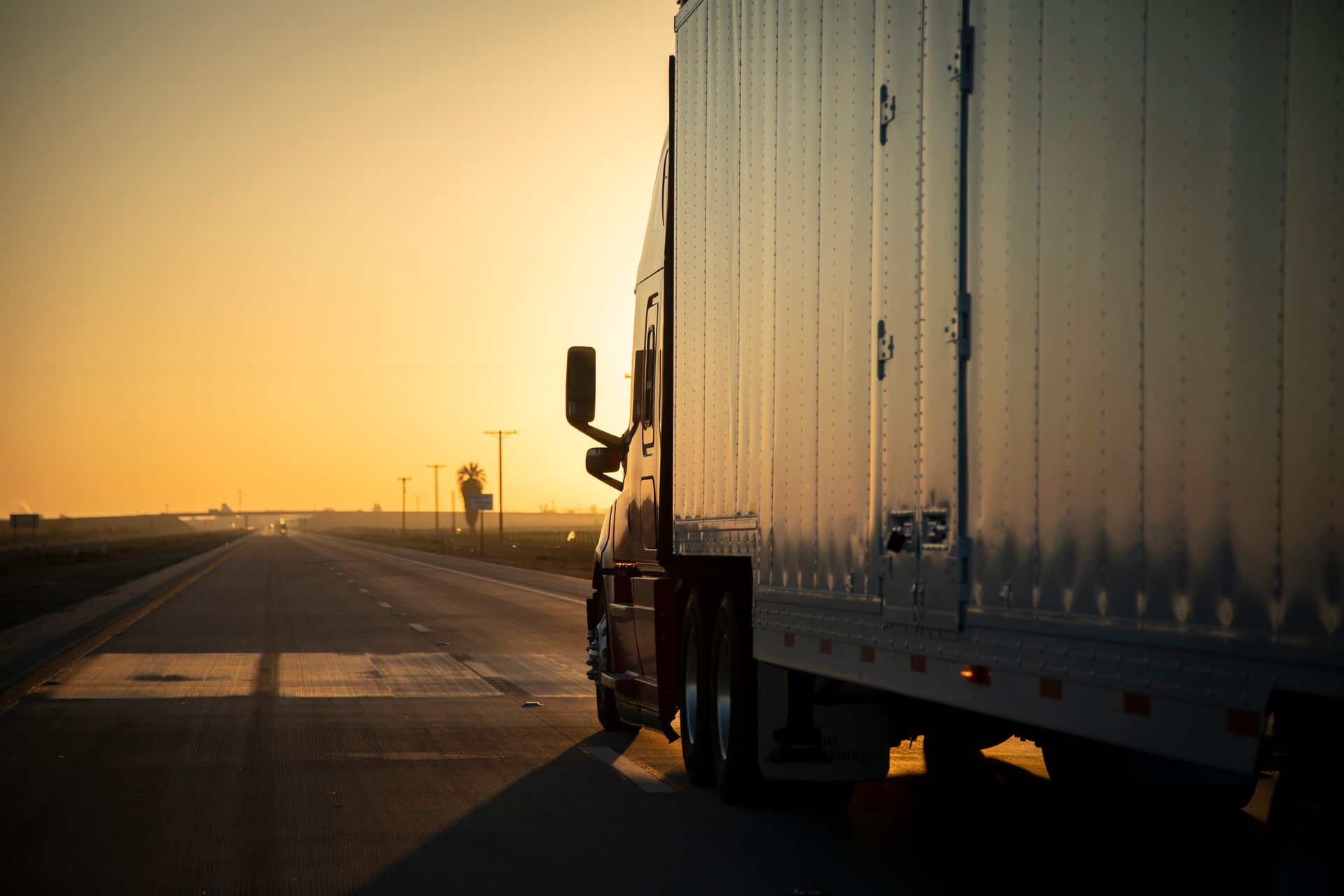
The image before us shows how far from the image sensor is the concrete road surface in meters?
7.14

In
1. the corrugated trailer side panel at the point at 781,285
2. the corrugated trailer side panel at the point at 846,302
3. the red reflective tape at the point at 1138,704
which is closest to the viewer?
the red reflective tape at the point at 1138,704

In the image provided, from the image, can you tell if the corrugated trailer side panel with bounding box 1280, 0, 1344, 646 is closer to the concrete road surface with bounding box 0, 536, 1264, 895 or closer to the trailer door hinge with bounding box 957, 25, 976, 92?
the concrete road surface with bounding box 0, 536, 1264, 895

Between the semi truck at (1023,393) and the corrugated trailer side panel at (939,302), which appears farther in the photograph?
the corrugated trailer side panel at (939,302)

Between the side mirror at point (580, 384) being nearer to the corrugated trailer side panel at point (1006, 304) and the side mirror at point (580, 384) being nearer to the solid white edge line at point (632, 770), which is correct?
the solid white edge line at point (632, 770)

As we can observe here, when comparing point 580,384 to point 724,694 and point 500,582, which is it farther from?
point 500,582

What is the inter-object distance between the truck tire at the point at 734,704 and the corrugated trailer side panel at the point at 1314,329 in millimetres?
5105

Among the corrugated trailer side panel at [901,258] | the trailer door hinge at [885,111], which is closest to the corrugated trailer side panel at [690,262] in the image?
the trailer door hinge at [885,111]

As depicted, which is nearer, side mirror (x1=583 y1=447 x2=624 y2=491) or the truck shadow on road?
the truck shadow on road

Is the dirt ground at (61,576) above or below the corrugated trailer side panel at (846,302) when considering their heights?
below

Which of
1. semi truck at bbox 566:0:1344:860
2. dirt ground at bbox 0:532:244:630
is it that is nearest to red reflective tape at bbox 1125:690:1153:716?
semi truck at bbox 566:0:1344:860

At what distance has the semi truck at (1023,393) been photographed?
3.88m

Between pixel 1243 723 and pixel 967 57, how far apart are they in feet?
9.22

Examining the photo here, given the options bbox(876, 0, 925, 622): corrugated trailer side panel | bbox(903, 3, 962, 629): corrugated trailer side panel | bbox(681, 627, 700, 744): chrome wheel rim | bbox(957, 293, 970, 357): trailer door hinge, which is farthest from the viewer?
bbox(681, 627, 700, 744): chrome wheel rim

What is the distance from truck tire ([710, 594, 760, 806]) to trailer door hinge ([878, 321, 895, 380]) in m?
2.67
